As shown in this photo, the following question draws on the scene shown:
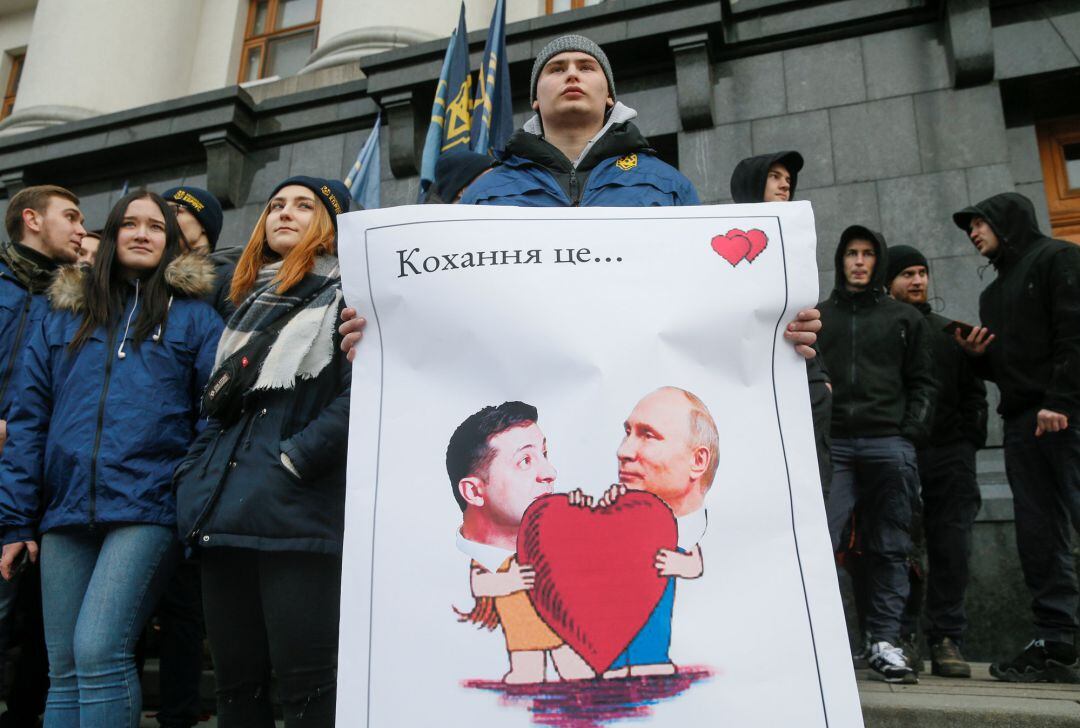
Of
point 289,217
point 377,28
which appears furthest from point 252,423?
point 377,28

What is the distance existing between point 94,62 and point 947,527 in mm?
10297

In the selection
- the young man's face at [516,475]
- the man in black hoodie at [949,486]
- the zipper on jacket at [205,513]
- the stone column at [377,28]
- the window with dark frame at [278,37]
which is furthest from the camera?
the window with dark frame at [278,37]

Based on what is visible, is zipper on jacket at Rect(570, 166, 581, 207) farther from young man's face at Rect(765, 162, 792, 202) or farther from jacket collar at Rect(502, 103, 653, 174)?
young man's face at Rect(765, 162, 792, 202)

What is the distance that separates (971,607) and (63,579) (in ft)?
14.4

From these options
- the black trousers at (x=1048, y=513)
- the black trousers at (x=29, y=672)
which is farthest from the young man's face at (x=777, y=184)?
the black trousers at (x=29, y=672)

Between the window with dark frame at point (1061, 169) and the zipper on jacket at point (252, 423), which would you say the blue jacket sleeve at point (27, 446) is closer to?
the zipper on jacket at point (252, 423)

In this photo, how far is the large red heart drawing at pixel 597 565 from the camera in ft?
4.77

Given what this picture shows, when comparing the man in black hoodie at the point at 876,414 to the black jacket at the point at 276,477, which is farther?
the man in black hoodie at the point at 876,414

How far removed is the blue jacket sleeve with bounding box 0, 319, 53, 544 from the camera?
8.61ft

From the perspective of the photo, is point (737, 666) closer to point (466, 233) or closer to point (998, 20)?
point (466, 233)

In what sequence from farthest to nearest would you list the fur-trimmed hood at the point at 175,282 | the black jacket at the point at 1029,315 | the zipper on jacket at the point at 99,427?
the black jacket at the point at 1029,315
the fur-trimmed hood at the point at 175,282
the zipper on jacket at the point at 99,427

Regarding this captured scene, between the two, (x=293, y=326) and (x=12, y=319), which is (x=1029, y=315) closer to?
(x=293, y=326)

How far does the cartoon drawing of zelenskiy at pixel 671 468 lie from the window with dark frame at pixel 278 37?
33.3ft

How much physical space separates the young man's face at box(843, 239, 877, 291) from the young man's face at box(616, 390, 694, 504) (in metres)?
2.89
